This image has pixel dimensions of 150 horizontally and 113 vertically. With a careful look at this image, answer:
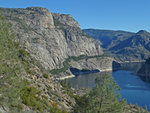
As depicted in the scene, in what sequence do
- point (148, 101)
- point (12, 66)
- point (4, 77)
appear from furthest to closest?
point (148, 101) → point (12, 66) → point (4, 77)

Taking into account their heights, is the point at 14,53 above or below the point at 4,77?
above

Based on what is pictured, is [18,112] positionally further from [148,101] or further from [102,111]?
[148,101]

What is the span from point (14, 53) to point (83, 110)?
46.5 ft

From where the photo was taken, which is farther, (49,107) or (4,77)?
(49,107)

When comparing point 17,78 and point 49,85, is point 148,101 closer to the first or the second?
point 49,85

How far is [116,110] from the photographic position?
29141mm

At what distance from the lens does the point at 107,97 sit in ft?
99.0

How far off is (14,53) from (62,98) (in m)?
19.5

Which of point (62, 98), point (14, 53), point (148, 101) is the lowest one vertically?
point (148, 101)

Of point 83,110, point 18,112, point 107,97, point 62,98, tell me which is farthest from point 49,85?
point 18,112

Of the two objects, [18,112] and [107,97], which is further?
[107,97]

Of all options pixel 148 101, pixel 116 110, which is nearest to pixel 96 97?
pixel 116 110

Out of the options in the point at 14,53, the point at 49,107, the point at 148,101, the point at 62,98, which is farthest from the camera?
the point at 148,101

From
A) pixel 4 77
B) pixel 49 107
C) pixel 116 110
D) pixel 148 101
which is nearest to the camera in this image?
pixel 4 77
